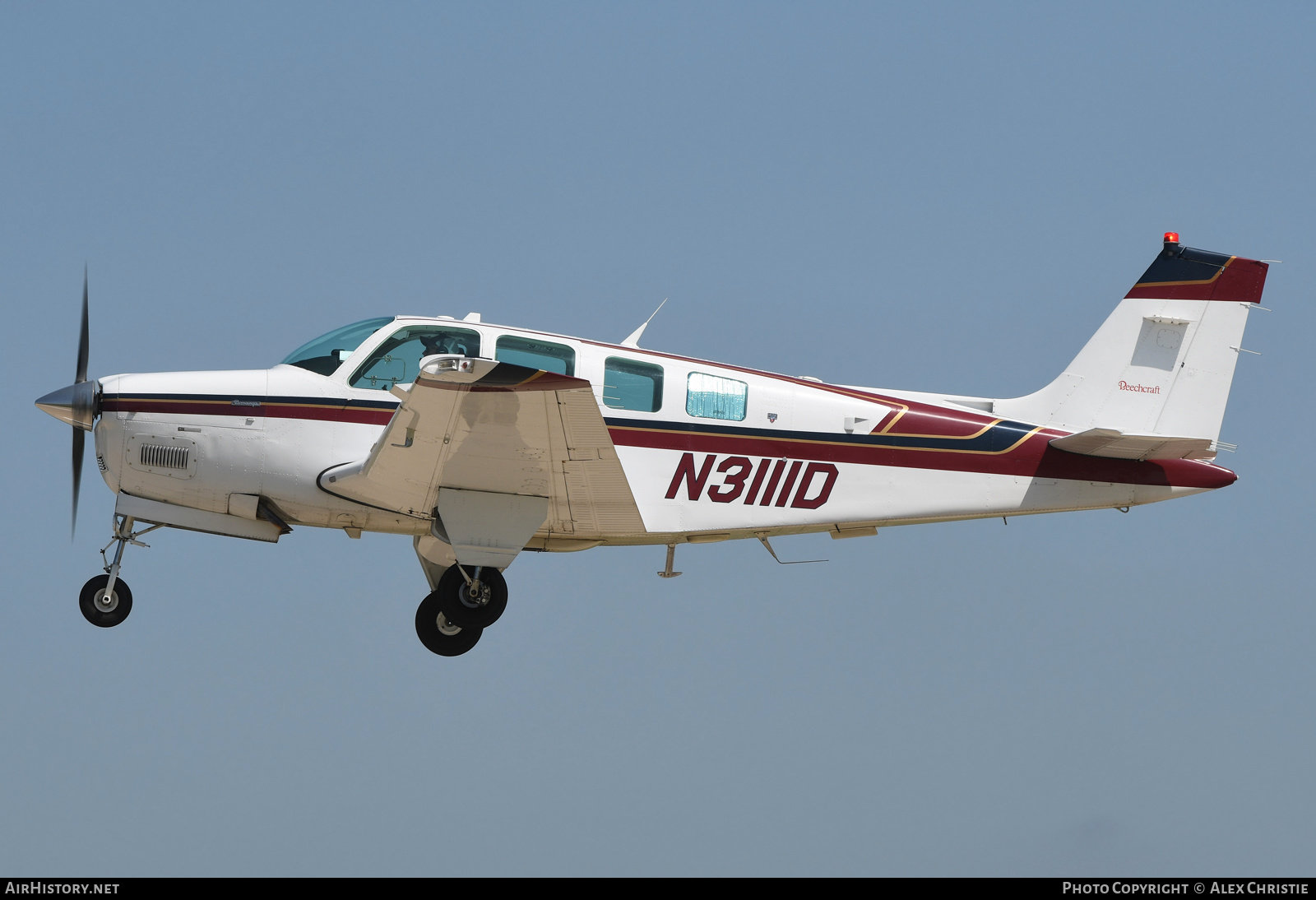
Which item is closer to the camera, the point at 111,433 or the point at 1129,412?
the point at 111,433

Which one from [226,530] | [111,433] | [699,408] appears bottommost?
[226,530]

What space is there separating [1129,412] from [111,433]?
944cm

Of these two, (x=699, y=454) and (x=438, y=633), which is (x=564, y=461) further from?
(x=438, y=633)

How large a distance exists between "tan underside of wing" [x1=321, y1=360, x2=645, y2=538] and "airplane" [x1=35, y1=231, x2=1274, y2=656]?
3 cm

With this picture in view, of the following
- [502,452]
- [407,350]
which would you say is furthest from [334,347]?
[502,452]

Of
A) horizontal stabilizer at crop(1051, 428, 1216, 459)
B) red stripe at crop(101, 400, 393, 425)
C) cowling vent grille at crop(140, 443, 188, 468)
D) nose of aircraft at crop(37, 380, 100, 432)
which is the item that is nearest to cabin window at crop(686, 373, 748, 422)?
red stripe at crop(101, 400, 393, 425)

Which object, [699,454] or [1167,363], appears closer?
[699,454]

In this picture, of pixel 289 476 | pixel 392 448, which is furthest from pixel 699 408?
pixel 289 476

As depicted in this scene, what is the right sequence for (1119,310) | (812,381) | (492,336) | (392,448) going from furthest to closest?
(1119,310), (812,381), (492,336), (392,448)

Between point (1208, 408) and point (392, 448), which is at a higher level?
point (1208, 408)

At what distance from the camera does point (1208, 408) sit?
42.0ft

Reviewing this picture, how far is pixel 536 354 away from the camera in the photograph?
11359mm

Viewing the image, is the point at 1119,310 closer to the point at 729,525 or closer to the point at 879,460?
the point at 879,460

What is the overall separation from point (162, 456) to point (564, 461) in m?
3.62
